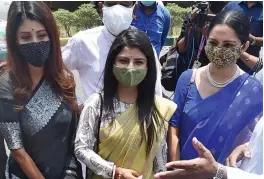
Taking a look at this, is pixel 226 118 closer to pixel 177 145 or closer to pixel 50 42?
pixel 177 145

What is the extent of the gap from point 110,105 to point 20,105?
39 cm

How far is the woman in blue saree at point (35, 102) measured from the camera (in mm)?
1751

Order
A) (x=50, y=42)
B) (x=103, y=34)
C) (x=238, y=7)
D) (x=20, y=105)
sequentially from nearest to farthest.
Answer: (x=20, y=105) → (x=50, y=42) → (x=103, y=34) → (x=238, y=7)

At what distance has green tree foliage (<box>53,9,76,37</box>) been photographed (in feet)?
31.7

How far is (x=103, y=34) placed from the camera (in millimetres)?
2445

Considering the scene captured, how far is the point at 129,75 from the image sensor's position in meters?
1.82

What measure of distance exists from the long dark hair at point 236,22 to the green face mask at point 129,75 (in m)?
0.42

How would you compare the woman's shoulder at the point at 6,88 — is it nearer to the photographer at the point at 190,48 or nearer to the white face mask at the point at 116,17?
the white face mask at the point at 116,17

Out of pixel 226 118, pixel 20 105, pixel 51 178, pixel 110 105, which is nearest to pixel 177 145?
pixel 226 118

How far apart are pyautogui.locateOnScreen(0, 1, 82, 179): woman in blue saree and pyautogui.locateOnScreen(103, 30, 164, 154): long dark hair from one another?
0.68 feet

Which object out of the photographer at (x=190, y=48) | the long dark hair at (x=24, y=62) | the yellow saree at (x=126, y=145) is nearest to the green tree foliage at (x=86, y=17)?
the photographer at (x=190, y=48)

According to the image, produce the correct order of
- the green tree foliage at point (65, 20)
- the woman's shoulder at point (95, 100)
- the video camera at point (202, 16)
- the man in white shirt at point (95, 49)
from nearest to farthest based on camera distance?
the woman's shoulder at point (95, 100)
the man in white shirt at point (95, 49)
the video camera at point (202, 16)
the green tree foliage at point (65, 20)

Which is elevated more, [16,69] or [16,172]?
[16,69]

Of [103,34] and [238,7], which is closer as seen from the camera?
[103,34]
